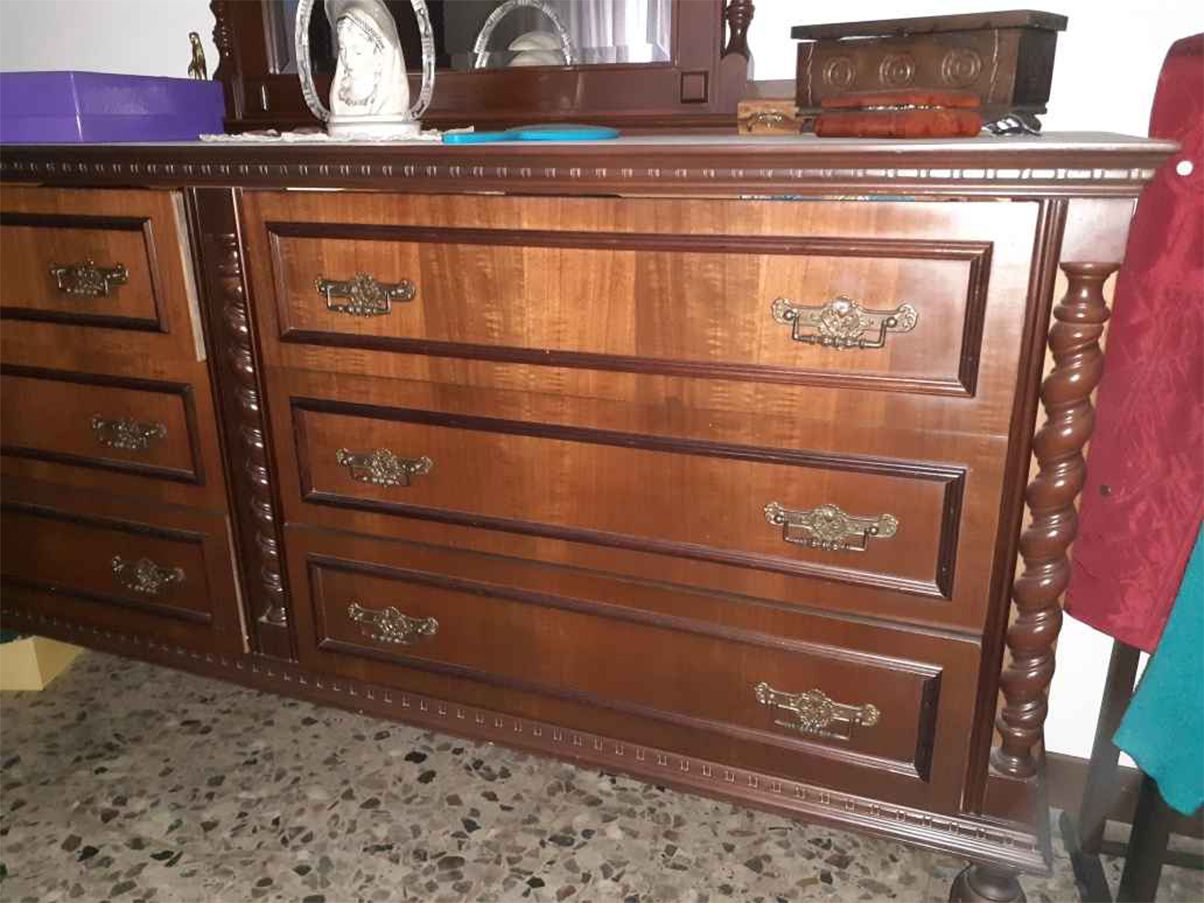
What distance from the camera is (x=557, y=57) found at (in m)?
1.61

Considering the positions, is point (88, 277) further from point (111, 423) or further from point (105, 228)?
point (111, 423)

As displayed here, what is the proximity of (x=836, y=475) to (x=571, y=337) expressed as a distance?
0.37m

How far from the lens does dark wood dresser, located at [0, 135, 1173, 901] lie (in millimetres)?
1025

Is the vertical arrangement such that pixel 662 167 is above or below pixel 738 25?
below

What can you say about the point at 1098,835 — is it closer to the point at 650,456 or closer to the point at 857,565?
the point at 857,565

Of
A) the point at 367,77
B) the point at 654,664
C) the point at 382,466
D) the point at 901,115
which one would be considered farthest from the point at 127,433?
the point at 901,115

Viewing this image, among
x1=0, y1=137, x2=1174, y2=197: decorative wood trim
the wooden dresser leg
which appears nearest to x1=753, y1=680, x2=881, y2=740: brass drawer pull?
the wooden dresser leg

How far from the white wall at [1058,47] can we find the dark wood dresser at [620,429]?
1.58ft

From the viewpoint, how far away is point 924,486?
3.58 feet

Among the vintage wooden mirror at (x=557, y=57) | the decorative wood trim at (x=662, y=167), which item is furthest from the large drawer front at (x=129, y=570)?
the vintage wooden mirror at (x=557, y=57)

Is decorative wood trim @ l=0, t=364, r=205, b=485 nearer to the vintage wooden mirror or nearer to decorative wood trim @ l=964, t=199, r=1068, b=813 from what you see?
the vintage wooden mirror

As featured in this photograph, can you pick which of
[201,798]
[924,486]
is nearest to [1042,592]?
[924,486]

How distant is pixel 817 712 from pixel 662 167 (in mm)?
715

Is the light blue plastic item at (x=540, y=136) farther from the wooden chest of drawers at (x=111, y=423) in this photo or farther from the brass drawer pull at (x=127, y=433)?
the brass drawer pull at (x=127, y=433)
